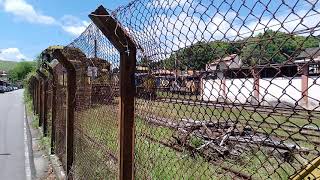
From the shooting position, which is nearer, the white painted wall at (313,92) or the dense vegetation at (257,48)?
the white painted wall at (313,92)

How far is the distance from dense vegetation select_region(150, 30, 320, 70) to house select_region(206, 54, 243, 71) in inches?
0.9

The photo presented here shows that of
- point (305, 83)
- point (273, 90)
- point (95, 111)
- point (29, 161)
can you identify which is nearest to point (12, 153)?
point (29, 161)

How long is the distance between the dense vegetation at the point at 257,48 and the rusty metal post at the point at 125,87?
1.13 m

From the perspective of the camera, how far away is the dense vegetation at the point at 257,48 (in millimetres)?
1572

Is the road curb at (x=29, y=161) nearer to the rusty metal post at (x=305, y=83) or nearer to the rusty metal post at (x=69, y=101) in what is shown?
the rusty metal post at (x=69, y=101)

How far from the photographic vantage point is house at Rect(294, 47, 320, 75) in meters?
1.43

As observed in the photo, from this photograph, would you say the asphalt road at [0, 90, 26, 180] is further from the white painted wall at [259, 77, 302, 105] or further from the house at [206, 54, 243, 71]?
the white painted wall at [259, 77, 302, 105]

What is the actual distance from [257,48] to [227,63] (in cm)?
21

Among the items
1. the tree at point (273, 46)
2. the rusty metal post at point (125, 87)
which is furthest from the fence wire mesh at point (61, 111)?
the tree at point (273, 46)

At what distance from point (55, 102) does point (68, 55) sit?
→ 267cm

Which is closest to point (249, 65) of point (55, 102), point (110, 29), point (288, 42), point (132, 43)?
point (288, 42)

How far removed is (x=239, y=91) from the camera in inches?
73.3

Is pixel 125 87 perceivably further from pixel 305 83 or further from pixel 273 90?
pixel 305 83

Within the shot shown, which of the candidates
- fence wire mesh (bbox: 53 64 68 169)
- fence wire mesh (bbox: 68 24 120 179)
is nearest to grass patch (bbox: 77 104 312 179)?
fence wire mesh (bbox: 68 24 120 179)
